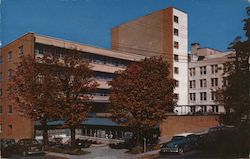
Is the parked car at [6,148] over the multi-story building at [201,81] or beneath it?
beneath

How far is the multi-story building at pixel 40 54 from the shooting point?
17.8 m

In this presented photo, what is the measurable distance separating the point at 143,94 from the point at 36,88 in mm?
6610

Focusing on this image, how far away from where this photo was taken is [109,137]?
27.7m

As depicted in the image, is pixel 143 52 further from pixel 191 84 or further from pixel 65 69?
pixel 65 69

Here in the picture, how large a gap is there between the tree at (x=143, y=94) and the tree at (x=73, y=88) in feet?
6.53

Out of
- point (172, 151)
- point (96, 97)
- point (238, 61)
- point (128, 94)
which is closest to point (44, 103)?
point (128, 94)

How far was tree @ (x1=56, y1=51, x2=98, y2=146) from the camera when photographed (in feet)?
63.7

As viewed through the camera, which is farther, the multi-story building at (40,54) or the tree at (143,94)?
the tree at (143,94)

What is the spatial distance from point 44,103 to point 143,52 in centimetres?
2159

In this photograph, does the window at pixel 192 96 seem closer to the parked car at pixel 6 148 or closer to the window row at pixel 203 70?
the window row at pixel 203 70

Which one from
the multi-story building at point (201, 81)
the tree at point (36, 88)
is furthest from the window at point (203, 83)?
the tree at point (36, 88)

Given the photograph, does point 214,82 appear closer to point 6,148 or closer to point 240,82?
point 240,82

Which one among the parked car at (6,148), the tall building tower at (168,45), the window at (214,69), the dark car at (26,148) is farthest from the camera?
the tall building tower at (168,45)

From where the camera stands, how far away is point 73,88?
1986 centimetres
